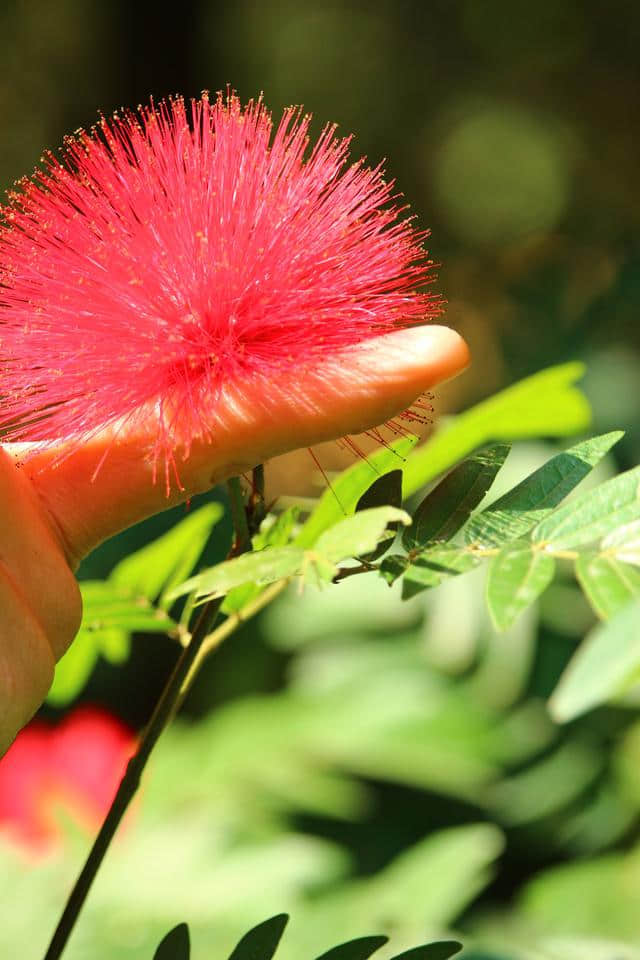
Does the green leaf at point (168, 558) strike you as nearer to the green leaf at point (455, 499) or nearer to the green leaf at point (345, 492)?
the green leaf at point (345, 492)

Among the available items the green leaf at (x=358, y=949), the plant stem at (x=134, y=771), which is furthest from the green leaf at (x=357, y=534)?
the green leaf at (x=358, y=949)

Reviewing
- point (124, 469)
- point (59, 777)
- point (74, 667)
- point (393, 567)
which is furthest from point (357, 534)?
point (59, 777)

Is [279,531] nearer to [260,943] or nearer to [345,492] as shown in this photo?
[345,492]

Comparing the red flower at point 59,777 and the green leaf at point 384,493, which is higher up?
the green leaf at point 384,493

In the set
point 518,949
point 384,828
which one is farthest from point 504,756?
point 518,949

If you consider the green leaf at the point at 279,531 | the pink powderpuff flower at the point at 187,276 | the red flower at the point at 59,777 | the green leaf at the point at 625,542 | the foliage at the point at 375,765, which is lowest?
the foliage at the point at 375,765
